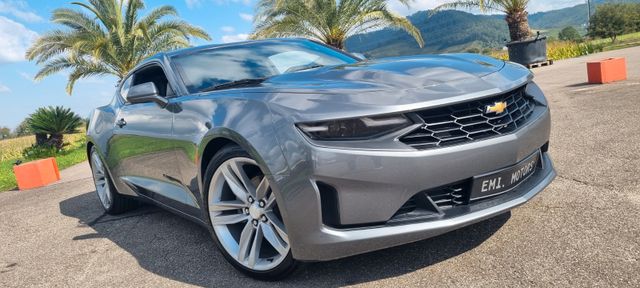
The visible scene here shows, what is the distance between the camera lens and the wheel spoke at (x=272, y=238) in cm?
265

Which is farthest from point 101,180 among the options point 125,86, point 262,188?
point 262,188

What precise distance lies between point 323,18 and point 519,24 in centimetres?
791

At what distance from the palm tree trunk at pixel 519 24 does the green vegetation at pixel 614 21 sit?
3339 centimetres

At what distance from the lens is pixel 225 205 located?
294 centimetres

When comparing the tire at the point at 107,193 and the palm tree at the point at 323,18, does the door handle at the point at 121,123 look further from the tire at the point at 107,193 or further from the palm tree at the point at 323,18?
the palm tree at the point at 323,18

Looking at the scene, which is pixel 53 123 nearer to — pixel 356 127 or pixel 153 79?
pixel 153 79

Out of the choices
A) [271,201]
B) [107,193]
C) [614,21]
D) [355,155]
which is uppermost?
[355,155]

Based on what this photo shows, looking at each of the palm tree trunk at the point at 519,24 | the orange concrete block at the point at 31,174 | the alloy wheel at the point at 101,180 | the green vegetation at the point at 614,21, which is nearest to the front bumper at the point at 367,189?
the alloy wheel at the point at 101,180

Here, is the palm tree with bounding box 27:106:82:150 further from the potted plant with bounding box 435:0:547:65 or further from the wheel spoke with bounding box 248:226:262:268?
the wheel spoke with bounding box 248:226:262:268

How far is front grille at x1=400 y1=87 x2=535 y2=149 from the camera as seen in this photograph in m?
2.35

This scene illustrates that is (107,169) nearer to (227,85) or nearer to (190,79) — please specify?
(190,79)

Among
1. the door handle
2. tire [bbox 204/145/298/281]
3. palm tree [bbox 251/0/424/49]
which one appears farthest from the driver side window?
palm tree [bbox 251/0/424/49]

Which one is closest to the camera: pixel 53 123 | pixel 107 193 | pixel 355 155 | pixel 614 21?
pixel 355 155

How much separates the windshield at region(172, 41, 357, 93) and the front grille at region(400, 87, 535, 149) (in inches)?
55.0
